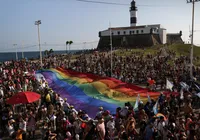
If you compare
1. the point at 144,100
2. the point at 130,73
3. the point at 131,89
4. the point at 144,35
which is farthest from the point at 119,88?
the point at 144,35

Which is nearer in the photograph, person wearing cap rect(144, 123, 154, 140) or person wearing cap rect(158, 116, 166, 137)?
person wearing cap rect(144, 123, 154, 140)

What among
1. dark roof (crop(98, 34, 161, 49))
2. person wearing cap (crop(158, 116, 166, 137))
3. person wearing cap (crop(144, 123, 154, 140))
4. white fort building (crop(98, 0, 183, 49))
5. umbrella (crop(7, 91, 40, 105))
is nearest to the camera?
person wearing cap (crop(144, 123, 154, 140))

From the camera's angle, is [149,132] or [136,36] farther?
[136,36]

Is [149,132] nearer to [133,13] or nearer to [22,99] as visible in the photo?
[22,99]

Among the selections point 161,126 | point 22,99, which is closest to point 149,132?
point 161,126

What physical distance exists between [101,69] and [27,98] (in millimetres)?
18900

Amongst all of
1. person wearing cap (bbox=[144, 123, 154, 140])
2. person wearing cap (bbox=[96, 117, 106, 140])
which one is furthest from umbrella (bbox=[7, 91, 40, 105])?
person wearing cap (bbox=[144, 123, 154, 140])

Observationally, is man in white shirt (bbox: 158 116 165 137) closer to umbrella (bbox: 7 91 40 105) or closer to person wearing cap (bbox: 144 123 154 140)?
person wearing cap (bbox: 144 123 154 140)

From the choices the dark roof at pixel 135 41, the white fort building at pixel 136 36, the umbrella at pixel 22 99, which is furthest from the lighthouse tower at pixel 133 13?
the umbrella at pixel 22 99

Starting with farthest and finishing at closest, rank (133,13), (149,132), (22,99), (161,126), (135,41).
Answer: (133,13) → (135,41) → (22,99) → (161,126) → (149,132)

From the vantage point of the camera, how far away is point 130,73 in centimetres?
2698

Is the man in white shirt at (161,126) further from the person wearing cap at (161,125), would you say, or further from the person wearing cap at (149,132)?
the person wearing cap at (149,132)

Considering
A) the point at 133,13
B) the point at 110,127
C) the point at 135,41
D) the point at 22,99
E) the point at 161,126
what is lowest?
the point at 110,127

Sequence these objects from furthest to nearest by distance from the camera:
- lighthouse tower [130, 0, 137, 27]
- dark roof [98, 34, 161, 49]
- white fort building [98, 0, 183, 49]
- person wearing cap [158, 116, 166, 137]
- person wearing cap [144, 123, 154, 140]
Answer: lighthouse tower [130, 0, 137, 27] < white fort building [98, 0, 183, 49] < dark roof [98, 34, 161, 49] < person wearing cap [158, 116, 166, 137] < person wearing cap [144, 123, 154, 140]
